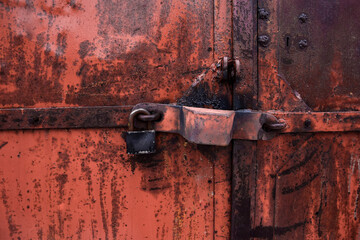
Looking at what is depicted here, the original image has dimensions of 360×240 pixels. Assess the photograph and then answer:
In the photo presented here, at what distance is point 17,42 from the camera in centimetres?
78

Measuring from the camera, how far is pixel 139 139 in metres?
0.73

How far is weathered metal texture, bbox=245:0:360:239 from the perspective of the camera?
0.80 meters

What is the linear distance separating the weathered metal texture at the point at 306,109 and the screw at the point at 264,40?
2 cm

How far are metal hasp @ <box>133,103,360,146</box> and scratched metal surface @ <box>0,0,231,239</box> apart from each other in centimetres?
7

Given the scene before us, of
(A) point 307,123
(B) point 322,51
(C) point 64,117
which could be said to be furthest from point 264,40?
(C) point 64,117

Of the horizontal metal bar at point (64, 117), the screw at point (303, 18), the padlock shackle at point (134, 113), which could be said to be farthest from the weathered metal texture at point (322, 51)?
the horizontal metal bar at point (64, 117)

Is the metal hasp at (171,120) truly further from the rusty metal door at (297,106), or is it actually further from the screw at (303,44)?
the screw at (303,44)

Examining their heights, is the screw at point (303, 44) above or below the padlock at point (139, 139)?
above

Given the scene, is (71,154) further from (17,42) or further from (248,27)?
(248,27)

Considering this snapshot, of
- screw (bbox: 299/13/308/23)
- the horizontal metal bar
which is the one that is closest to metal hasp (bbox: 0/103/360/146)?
the horizontal metal bar

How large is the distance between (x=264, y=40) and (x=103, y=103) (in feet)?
2.20

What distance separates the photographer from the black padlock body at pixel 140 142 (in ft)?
2.38

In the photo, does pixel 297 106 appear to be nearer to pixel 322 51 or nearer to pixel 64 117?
pixel 322 51

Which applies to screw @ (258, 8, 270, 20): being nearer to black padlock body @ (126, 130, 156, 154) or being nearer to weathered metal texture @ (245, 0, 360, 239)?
weathered metal texture @ (245, 0, 360, 239)
